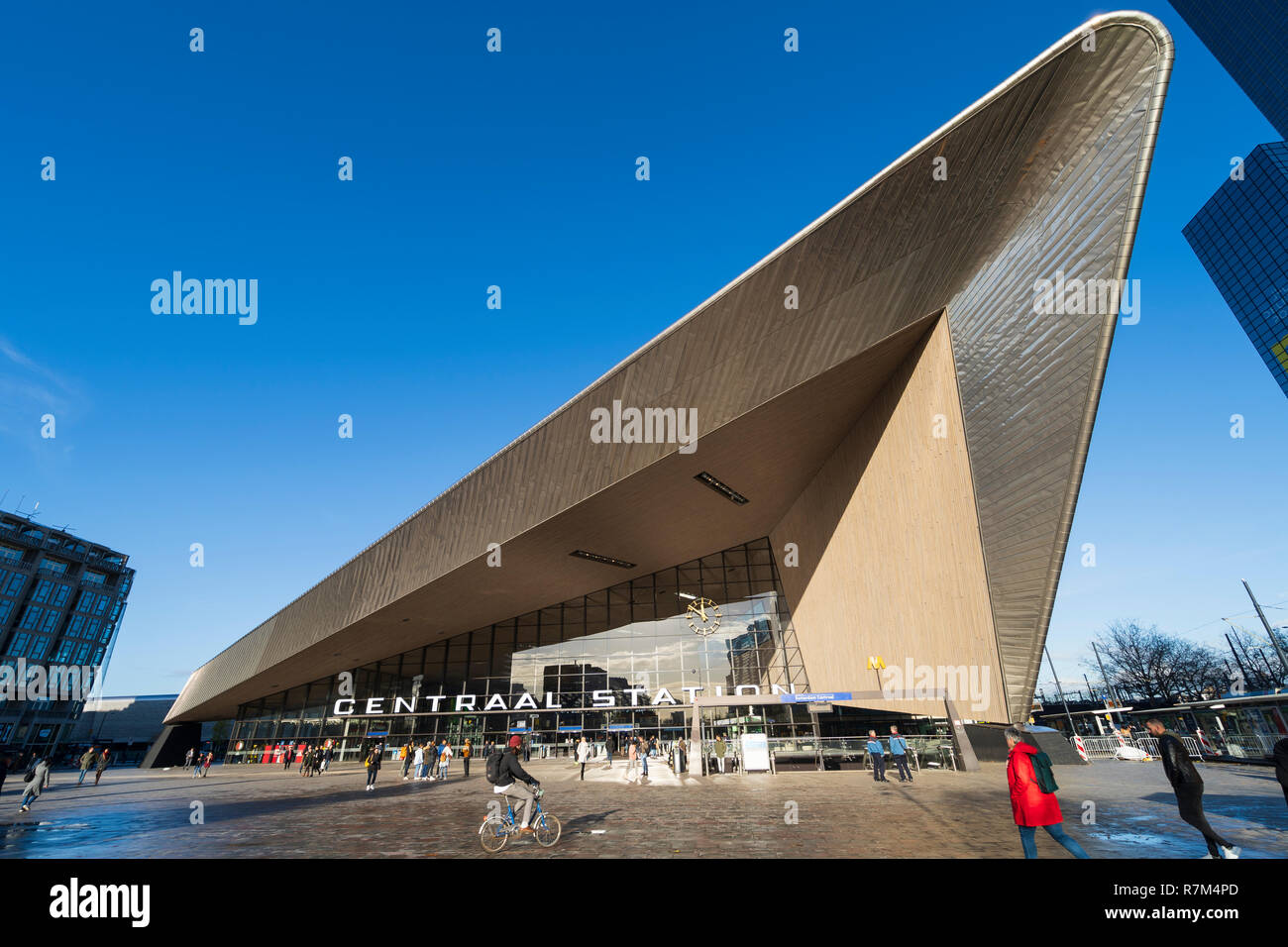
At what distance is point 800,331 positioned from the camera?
43.4 ft

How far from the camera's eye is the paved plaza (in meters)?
6.45

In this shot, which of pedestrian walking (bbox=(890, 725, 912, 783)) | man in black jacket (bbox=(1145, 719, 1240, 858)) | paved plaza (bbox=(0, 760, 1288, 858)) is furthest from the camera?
pedestrian walking (bbox=(890, 725, 912, 783))

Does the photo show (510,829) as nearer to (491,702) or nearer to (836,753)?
(836,753)

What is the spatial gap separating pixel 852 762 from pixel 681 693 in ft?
27.2

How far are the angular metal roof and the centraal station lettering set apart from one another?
8350mm

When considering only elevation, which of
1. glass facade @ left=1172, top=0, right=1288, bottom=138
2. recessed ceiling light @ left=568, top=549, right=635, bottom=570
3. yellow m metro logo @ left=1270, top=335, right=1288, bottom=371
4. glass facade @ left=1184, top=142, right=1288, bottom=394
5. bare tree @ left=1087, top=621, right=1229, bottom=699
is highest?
glass facade @ left=1172, top=0, right=1288, bottom=138

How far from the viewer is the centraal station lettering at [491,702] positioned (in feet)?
81.7

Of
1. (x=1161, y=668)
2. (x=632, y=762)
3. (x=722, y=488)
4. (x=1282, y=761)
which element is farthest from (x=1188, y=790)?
(x=1161, y=668)

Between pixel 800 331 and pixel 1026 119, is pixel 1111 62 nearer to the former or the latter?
pixel 1026 119

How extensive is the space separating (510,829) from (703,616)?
63.2ft

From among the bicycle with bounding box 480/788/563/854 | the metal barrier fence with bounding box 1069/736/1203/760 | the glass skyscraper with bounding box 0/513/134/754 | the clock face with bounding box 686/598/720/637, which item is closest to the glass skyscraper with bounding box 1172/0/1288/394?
the metal barrier fence with bounding box 1069/736/1203/760

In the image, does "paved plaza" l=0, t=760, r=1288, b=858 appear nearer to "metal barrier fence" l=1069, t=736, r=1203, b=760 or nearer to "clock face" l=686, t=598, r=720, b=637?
"metal barrier fence" l=1069, t=736, r=1203, b=760

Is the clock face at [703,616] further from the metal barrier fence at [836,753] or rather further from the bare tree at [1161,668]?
the bare tree at [1161,668]
